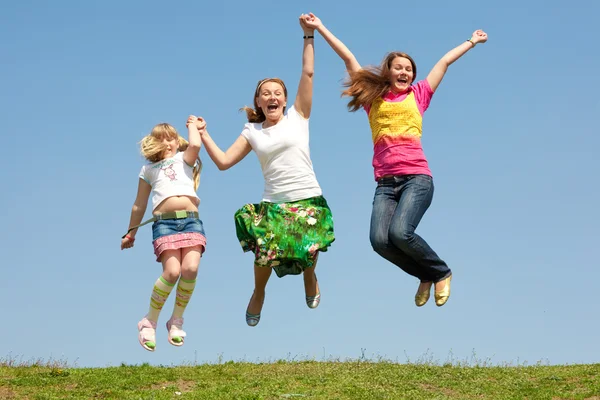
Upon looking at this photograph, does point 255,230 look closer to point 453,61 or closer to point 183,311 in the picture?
point 183,311

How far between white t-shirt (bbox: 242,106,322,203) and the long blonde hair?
749 mm

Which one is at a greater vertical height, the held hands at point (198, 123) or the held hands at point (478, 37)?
the held hands at point (478, 37)

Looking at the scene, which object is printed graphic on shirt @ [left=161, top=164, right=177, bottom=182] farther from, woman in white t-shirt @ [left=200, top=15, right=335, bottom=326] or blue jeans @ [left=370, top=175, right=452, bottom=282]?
blue jeans @ [left=370, top=175, right=452, bottom=282]

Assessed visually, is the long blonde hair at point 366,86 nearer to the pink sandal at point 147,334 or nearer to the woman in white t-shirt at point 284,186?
the woman in white t-shirt at point 284,186

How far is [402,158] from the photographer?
34.4 feet

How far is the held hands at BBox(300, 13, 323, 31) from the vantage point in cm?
1064

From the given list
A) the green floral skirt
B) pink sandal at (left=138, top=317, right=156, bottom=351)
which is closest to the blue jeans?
the green floral skirt

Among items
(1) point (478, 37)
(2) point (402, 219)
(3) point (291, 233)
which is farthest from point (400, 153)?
(1) point (478, 37)

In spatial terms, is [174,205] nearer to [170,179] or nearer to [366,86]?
[170,179]

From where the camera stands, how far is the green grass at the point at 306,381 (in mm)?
14969

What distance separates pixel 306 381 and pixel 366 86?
6.91 m

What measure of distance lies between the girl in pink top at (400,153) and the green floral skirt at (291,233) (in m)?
0.65

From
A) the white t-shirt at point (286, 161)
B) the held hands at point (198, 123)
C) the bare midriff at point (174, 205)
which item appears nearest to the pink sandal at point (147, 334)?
the bare midriff at point (174, 205)

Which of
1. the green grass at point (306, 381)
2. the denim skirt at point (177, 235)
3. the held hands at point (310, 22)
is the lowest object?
the green grass at point (306, 381)
